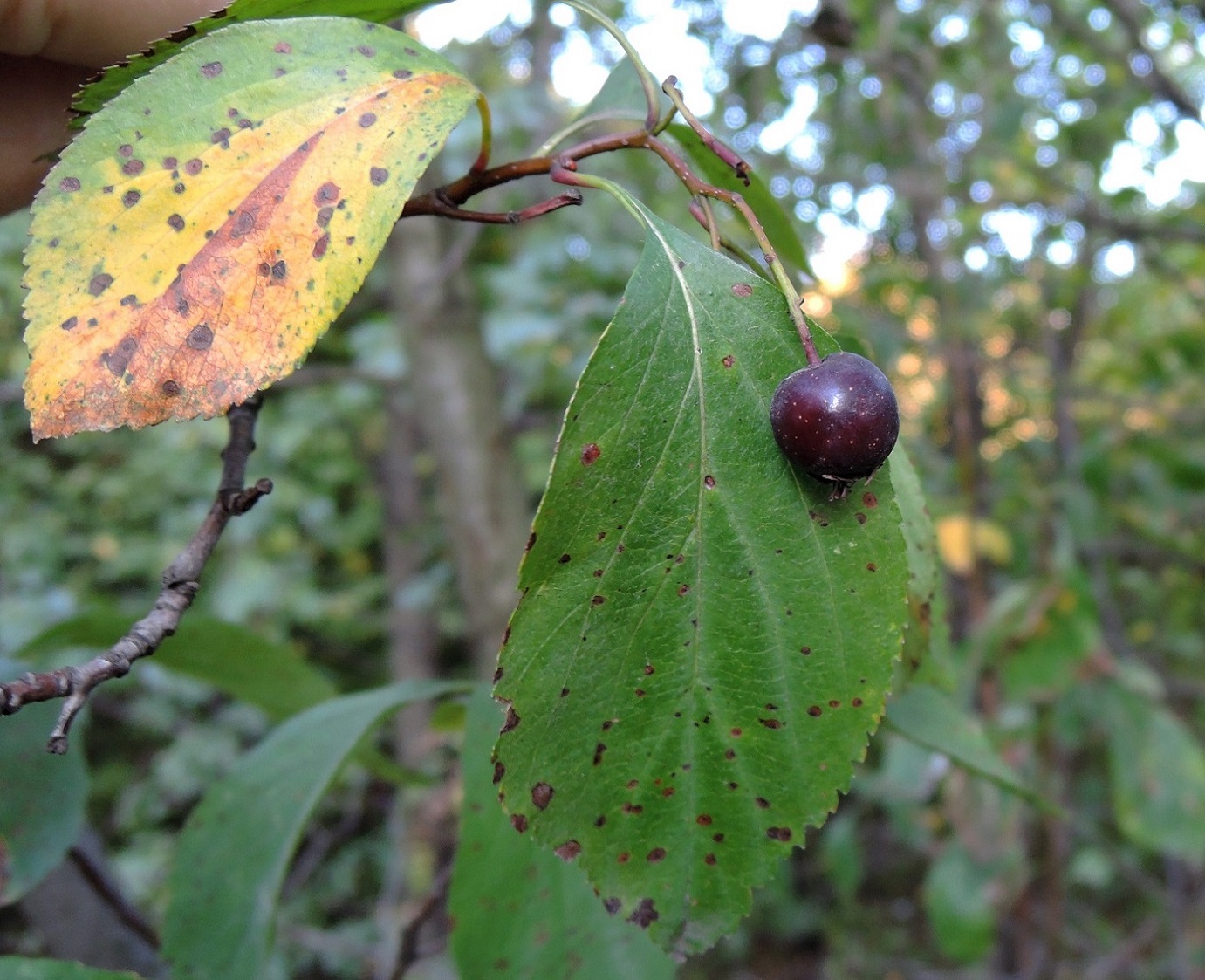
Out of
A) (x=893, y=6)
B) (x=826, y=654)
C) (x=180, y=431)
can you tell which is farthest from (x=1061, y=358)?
(x=180, y=431)

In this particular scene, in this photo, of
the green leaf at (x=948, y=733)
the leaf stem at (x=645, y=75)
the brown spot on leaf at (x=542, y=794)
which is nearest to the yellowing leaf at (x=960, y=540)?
the green leaf at (x=948, y=733)

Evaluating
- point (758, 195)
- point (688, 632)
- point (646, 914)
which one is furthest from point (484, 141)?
point (646, 914)

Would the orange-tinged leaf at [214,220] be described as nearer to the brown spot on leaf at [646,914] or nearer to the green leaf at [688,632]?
the green leaf at [688,632]

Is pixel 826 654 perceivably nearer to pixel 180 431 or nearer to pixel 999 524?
pixel 999 524

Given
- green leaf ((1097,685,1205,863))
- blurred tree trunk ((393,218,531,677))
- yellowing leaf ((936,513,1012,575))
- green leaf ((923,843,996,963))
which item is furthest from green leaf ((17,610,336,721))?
green leaf ((1097,685,1205,863))

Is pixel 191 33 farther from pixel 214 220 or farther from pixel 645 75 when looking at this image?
pixel 645 75

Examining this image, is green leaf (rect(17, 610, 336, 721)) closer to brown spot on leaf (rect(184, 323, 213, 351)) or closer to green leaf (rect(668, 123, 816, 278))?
brown spot on leaf (rect(184, 323, 213, 351))
